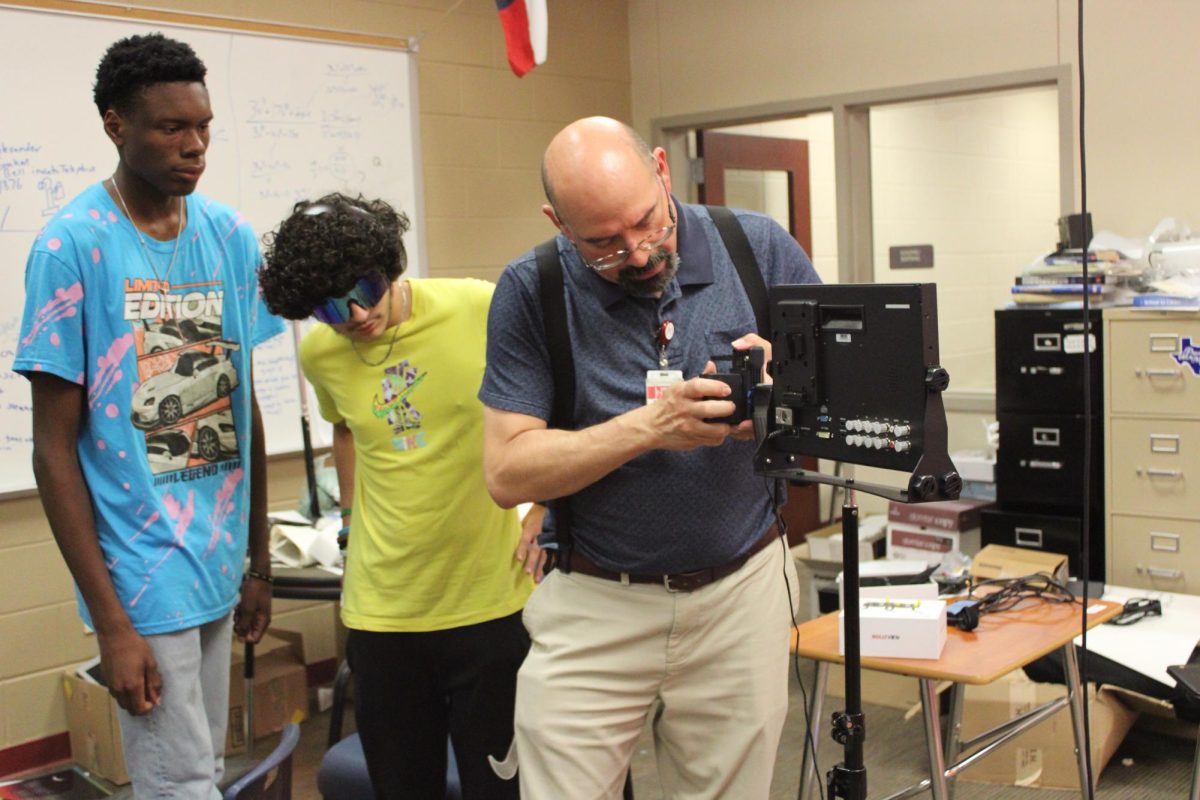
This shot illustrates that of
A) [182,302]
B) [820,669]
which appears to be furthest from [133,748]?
[820,669]

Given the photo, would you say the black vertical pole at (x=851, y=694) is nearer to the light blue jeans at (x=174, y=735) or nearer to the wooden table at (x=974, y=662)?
the wooden table at (x=974, y=662)

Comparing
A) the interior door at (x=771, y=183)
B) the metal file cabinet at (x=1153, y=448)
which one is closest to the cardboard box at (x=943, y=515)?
the metal file cabinet at (x=1153, y=448)

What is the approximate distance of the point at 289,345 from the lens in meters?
4.10

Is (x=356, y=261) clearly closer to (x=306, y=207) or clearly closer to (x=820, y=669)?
(x=306, y=207)

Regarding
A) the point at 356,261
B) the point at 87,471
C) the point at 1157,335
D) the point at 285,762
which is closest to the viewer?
the point at 87,471

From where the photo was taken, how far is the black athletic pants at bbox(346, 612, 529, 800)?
2.04m

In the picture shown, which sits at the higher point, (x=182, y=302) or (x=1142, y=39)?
(x=1142, y=39)

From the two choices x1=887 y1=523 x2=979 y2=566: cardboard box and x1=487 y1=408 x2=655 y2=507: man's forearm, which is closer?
x1=487 y1=408 x2=655 y2=507: man's forearm

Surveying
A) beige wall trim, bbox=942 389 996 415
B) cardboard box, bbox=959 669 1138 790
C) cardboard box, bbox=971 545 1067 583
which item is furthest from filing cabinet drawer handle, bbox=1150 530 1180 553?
beige wall trim, bbox=942 389 996 415

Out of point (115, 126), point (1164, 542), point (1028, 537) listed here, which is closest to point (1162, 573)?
point (1164, 542)

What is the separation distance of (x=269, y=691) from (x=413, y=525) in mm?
2088

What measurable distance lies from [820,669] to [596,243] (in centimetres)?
112

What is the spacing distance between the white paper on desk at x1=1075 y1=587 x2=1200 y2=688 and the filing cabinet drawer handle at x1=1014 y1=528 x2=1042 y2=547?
43 cm

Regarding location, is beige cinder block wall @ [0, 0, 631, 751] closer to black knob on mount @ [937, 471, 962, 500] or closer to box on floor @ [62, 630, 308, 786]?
box on floor @ [62, 630, 308, 786]
